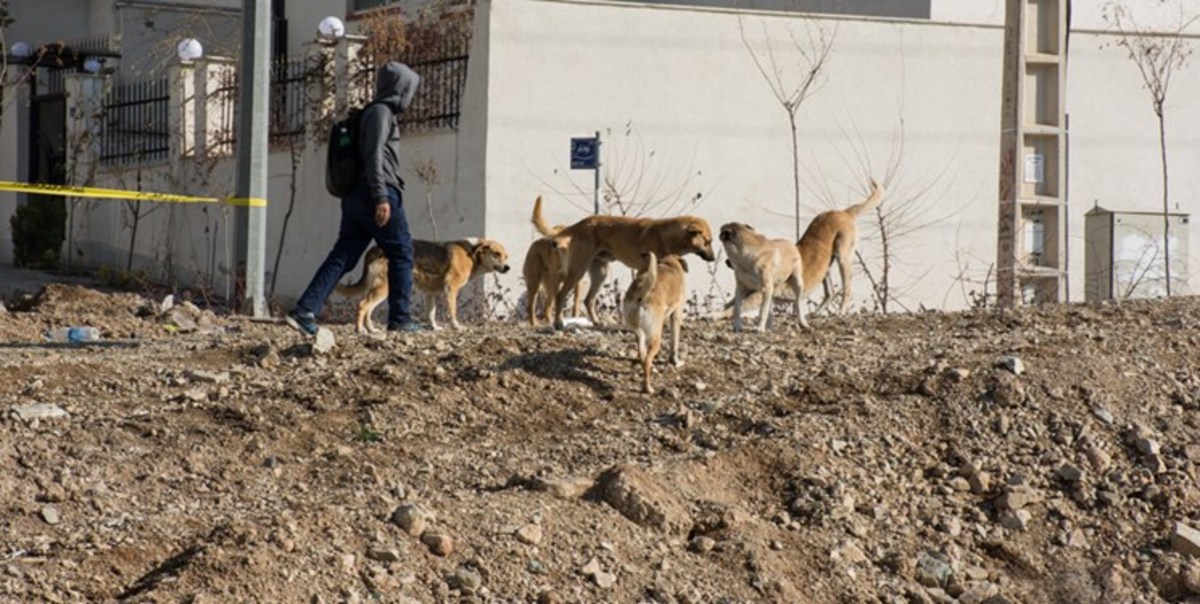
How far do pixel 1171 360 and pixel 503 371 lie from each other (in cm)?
363

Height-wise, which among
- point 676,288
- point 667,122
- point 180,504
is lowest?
point 180,504

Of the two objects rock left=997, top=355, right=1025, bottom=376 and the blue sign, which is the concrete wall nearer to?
the blue sign

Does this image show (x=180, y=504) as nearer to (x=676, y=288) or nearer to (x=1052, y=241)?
(x=676, y=288)

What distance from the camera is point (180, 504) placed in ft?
30.1

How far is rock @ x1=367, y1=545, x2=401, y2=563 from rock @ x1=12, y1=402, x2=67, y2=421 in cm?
268

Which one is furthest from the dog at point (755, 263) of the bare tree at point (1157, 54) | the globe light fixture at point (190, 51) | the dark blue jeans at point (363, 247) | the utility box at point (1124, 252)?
the globe light fixture at point (190, 51)

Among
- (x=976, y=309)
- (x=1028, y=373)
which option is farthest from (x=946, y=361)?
(x=976, y=309)

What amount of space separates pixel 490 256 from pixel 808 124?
6255mm

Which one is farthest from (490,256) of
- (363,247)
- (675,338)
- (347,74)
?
(347,74)

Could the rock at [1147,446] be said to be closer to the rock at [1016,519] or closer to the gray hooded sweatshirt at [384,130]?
the rock at [1016,519]

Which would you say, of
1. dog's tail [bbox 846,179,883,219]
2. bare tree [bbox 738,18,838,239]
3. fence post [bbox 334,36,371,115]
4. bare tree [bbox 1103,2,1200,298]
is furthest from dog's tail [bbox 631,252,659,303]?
bare tree [bbox 1103,2,1200,298]

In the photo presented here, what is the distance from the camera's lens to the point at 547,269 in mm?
14227

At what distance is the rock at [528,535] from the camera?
28.1ft

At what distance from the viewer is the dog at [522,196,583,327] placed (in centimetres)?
1401
